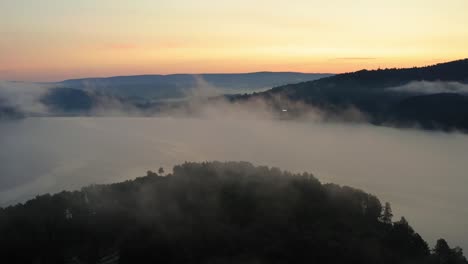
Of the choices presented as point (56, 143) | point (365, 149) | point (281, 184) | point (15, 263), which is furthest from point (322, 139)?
point (15, 263)

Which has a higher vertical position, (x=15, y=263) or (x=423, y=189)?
(x=15, y=263)

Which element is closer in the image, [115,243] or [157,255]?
[157,255]

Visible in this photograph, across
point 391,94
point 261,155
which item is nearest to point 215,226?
point 261,155

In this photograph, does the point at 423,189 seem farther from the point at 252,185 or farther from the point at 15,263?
the point at 15,263

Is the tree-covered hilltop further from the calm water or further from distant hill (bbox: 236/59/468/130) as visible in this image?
distant hill (bbox: 236/59/468/130)

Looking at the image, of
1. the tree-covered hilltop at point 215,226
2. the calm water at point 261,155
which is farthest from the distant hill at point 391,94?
the tree-covered hilltop at point 215,226

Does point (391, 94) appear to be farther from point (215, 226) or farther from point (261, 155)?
point (215, 226)

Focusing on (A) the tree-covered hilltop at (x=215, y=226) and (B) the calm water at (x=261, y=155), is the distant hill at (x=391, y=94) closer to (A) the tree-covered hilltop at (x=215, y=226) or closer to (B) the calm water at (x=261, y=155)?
(B) the calm water at (x=261, y=155)
